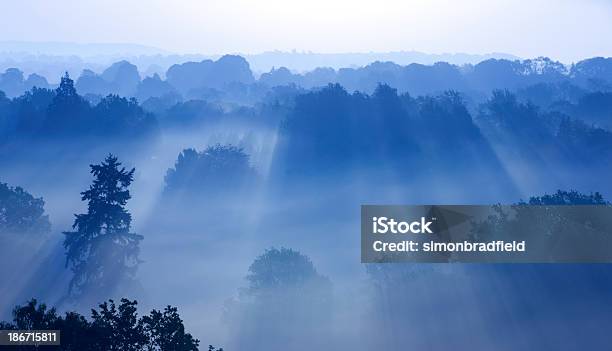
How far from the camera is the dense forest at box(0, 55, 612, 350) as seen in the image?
4028 cm

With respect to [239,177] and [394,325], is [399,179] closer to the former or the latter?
[239,177]

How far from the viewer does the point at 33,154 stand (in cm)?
9850

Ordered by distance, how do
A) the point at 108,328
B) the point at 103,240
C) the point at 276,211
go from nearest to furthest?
the point at 108,328 → the point at 103,240 → the point at 276,211

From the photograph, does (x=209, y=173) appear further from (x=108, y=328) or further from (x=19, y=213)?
(x=108, y=328)

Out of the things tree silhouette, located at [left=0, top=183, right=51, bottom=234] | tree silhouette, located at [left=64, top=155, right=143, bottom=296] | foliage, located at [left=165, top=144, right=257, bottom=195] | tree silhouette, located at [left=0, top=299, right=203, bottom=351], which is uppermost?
foliage, located at [left=165, top=144, right=257, bottom=195]

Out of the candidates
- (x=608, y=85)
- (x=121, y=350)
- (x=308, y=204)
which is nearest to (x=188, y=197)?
(x=308, y=204)

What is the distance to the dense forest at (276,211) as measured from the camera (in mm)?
40281

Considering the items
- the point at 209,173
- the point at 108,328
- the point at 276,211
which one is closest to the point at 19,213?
the point at 209,173

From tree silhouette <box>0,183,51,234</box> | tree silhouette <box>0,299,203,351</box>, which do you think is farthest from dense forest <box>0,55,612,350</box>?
tree silhouette <box>0,183,51,234</box>

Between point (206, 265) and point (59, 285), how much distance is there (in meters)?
13.7

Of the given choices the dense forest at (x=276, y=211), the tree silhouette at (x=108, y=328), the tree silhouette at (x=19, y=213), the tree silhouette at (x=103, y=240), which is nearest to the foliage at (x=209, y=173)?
the dense forest at (x=276, y=211)

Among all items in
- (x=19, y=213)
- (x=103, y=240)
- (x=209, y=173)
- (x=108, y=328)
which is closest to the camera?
(x=108, y=328)

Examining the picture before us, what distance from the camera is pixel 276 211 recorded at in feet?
277

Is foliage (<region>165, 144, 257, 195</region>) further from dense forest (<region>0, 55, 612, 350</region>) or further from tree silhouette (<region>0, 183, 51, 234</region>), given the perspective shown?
tree silhouette (<region>0, 183, 51, 234</region>)
